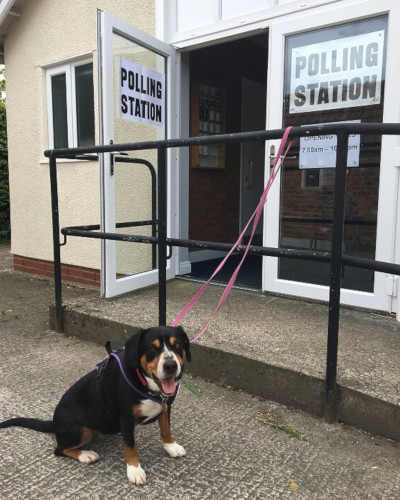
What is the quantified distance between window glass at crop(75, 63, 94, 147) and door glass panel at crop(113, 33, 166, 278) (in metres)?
1.17

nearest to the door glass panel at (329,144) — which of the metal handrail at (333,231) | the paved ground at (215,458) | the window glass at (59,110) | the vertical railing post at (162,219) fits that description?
the metal handrail at (333,231)

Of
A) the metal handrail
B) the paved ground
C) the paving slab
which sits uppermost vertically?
the metal handrail

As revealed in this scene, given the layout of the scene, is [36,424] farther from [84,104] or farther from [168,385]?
[84,104]

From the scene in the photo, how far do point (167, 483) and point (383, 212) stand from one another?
2.53 meters

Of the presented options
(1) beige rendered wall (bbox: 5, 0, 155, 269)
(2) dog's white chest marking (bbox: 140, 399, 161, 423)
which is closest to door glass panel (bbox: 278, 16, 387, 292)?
(1) beige rendered wall (bbox: 5, 0, 155, 269)

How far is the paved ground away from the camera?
195cm

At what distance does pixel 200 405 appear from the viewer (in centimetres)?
268

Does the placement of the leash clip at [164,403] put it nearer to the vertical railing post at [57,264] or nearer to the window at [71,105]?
the vertical railing post at [57,264]

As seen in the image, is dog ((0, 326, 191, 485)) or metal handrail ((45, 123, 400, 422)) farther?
metal handrail ((45, 123, 400, 422))

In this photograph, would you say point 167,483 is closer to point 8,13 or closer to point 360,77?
point 360,77

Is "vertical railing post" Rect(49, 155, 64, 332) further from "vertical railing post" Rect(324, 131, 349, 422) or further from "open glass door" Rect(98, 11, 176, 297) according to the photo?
"vertical railing post" Rect(324, 131, 349, 422)

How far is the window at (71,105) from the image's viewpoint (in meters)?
5.50

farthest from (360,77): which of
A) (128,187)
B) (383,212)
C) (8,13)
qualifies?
(8,13)

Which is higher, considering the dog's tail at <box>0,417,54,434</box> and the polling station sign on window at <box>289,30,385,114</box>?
the polling station sign on window at <box>289,30,385,114</box>
